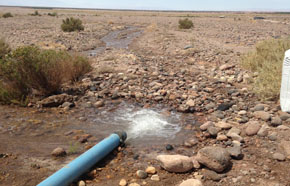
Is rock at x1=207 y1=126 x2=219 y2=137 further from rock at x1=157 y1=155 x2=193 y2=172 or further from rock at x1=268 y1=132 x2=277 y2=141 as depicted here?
rock at x1=157 y1=155 x2=193 y2=172

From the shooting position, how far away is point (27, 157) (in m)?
3.76

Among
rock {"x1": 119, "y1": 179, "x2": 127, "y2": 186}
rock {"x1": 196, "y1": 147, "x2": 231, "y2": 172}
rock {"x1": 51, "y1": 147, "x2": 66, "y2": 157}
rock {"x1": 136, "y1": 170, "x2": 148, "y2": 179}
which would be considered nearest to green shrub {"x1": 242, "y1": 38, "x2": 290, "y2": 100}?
rock {"x1": 196, "y1": 147, "x2": 231, "y2": 172}

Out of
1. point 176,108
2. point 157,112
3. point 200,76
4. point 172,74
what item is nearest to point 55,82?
point 157,112

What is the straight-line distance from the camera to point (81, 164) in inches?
123

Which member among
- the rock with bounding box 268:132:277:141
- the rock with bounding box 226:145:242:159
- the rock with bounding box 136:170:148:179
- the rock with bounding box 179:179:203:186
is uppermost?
the rock with bounding box 268:132:277:141

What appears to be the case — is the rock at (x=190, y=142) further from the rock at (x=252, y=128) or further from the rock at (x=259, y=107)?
the rock at (x=259, y=107)

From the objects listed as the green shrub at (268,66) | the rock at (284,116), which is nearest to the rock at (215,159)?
the rock at (284,116)

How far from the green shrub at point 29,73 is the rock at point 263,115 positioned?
464 cm

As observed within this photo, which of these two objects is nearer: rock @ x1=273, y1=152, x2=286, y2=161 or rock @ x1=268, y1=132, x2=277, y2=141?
rock @ x1=273, y1=152, x2=286, y2=161

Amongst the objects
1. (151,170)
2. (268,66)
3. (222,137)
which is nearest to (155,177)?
(151,170)

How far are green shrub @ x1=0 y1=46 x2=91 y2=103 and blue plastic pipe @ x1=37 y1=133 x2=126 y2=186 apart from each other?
3.03 m

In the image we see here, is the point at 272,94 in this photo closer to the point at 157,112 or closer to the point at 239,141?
the point at 239,141

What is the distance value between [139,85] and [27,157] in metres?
3.81

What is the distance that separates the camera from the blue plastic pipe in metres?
2.81
